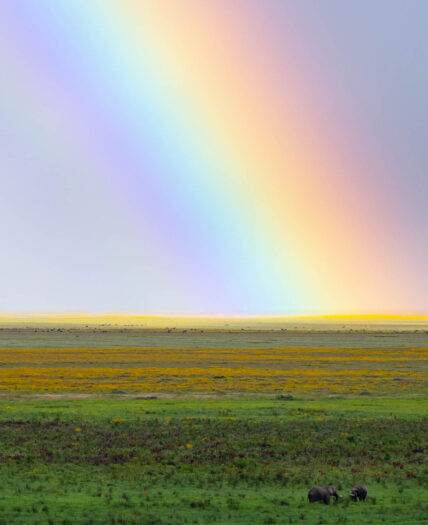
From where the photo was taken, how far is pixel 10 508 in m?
19.6

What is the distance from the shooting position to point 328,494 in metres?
20.4

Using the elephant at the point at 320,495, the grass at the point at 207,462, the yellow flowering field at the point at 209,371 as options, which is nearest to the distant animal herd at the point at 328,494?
the elephant at the point at 320,495

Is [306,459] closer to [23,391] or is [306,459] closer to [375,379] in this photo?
[23,391]

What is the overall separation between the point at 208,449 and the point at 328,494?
27.6ft

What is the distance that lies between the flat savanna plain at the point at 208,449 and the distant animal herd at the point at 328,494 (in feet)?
0.82

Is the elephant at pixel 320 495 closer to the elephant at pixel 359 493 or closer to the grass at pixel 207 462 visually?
the grass at pixel 207 462

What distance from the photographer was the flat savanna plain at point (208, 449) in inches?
778

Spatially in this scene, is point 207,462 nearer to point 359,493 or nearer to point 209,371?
point 359,493

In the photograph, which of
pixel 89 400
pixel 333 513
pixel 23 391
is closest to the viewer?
pixel 333 513

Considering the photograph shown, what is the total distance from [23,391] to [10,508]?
30700mm

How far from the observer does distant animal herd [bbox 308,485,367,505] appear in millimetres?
20250

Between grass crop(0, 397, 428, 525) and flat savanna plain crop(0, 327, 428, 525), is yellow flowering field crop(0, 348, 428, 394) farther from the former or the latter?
grass crop(0, 397, 428, 525)

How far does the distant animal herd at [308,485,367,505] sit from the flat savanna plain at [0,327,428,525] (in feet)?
0.82

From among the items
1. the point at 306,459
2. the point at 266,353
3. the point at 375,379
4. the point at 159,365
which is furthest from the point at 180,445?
the point at 266,353
